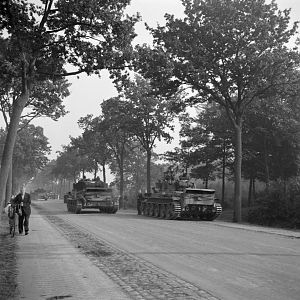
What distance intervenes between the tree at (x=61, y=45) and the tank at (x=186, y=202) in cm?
1164

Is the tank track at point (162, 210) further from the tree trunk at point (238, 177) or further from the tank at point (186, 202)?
the tree trunk at point (238, 177)

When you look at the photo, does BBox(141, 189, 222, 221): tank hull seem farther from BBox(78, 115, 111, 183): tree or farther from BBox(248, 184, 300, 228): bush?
BBox(78, 115, 111, 183): tree

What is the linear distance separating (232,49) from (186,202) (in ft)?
29.8

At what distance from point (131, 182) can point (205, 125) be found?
30.0 m

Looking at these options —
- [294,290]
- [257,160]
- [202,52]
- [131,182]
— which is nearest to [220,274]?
[294,290]

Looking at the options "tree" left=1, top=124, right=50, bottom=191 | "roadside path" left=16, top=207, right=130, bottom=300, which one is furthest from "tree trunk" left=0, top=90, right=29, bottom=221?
"tree" left=1, top=124, right=50, bottom=191

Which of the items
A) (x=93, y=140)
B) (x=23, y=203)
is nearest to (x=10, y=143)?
(x=23, y=203)

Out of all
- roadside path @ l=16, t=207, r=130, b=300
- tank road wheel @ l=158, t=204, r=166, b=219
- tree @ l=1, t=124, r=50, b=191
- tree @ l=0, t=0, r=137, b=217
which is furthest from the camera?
tree @ l=1, t=124, r=50, b=191

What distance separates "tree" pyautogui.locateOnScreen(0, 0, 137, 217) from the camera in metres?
14.5

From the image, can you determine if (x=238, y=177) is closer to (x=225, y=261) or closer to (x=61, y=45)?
(x=61, y=45)

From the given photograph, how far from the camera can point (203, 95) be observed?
95.4 feet

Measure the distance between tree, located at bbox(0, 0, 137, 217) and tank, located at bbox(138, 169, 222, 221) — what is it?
11.6 metres

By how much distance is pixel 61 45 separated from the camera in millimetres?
16266

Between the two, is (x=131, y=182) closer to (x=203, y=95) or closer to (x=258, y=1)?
(x=203, y=95)
